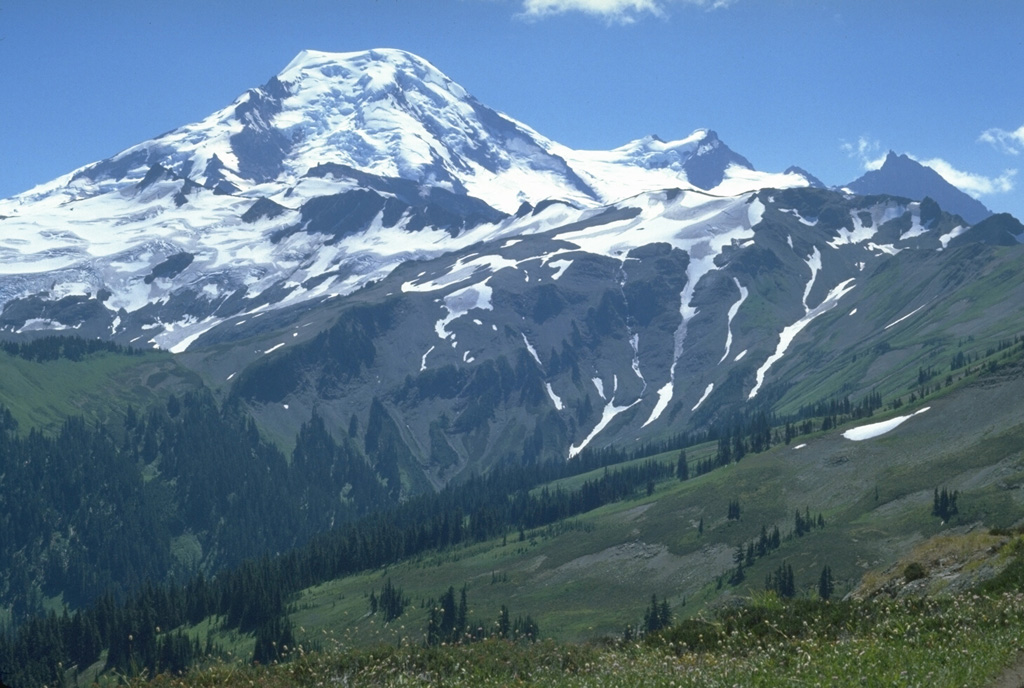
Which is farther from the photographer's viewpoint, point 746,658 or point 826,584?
point 826,584

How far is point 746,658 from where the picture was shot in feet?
102

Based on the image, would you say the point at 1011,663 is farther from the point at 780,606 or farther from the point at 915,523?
the point at 915,523

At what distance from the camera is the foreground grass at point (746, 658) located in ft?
85.8

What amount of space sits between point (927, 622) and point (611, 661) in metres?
8.62

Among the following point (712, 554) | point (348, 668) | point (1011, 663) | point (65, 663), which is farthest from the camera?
point (712, 554)

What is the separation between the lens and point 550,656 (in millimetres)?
32688

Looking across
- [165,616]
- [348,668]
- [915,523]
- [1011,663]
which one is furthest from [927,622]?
[165,616]

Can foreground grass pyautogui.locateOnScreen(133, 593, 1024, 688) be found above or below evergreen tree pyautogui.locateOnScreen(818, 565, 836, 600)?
above

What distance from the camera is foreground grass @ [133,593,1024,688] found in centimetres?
2616

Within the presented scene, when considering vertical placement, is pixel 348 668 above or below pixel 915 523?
above

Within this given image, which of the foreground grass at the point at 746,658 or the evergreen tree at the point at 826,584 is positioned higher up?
the foreground grass at the point at 746,658

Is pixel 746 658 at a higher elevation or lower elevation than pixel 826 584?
higher

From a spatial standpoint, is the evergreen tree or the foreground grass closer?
the foreground grass

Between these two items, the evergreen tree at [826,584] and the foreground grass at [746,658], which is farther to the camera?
the evergreen tree at [826,584]
